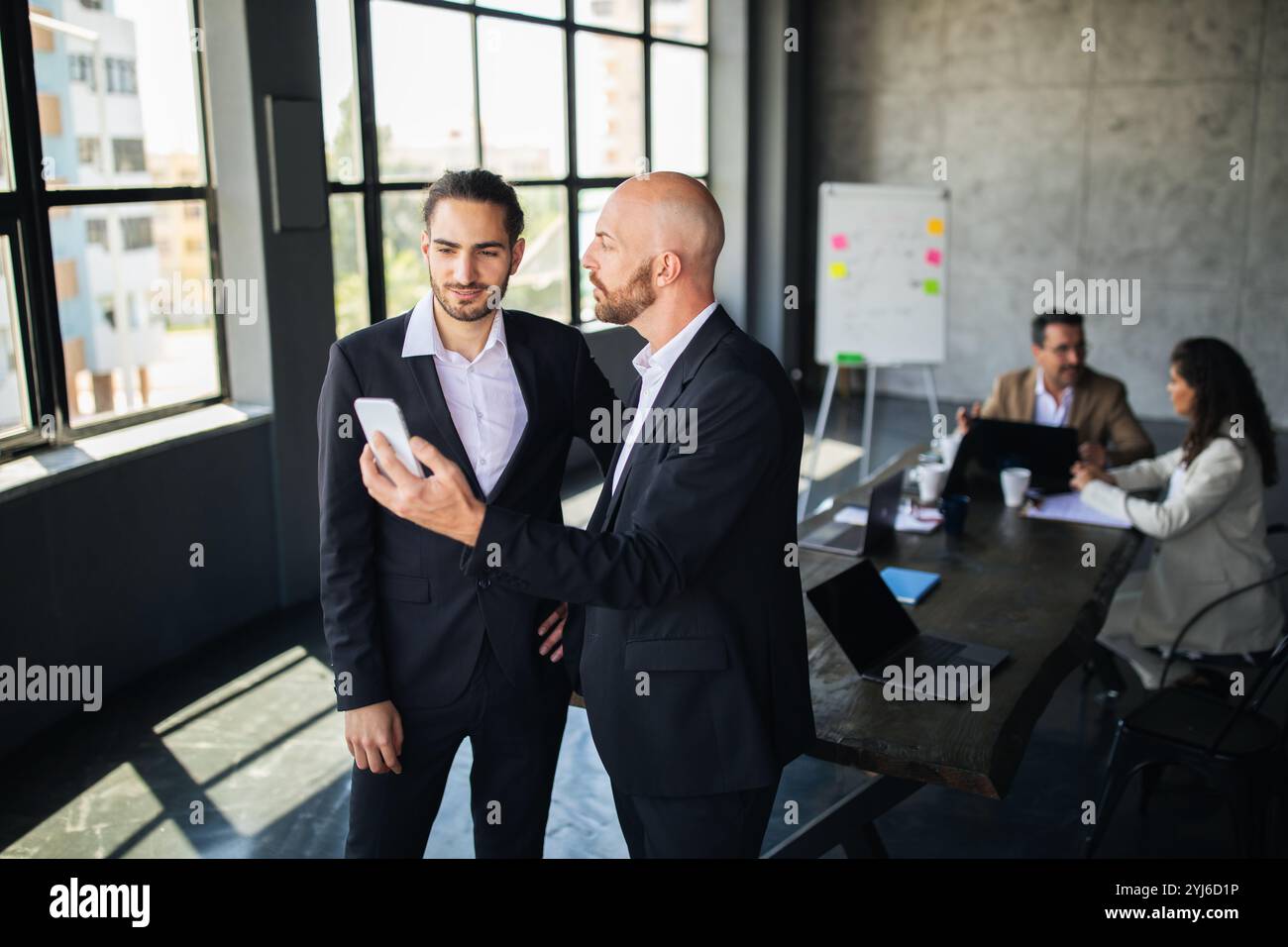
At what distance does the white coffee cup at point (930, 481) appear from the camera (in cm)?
384

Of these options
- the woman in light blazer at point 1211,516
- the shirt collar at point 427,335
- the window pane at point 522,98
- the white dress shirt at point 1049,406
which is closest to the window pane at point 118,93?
the window pane at point 522,98

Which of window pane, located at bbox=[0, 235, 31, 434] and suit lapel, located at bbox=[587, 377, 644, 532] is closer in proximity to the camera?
suit lapel, located at bbox=[587, 377, 644, 532]

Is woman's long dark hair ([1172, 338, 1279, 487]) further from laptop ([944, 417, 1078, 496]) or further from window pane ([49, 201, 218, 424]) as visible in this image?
window pane ([49, 201, 218, 424])

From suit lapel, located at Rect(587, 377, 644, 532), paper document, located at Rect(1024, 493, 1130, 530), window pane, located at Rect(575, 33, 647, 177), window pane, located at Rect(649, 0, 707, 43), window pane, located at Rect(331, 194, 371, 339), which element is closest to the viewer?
suit lapel, located at Rect(587, 377, 644, 532)

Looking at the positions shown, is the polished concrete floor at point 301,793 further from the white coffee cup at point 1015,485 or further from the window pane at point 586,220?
the window pane at point 586,220

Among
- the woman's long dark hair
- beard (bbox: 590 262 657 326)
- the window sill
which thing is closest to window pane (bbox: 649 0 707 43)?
the window sill

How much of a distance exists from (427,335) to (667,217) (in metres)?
0.52

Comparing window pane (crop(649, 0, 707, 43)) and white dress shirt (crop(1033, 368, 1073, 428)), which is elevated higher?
window pane (crop(649, 0, 707, 43))

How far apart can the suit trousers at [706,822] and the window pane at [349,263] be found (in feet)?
13.3

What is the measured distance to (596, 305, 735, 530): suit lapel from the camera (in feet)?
6.50

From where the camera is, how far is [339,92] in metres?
5.64

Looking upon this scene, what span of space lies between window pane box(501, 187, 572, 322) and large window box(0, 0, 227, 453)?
266cm

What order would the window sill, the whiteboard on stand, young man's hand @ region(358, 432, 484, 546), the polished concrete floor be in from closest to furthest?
young man's hand @ region(358, 432, 484, 546)
the polished concrete floor
the window sill
the whiteboard on stand

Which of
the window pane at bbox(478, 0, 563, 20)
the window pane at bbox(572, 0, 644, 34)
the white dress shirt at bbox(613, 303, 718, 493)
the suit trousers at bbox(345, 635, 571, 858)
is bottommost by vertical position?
the suit trousers at bbox(345, 635, 571, 858)
